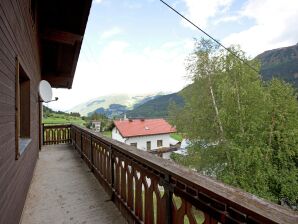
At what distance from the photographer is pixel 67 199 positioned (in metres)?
3.46

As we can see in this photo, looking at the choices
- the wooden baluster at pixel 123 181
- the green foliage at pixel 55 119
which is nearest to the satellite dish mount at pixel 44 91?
the wooden baluster at pixel 123 181

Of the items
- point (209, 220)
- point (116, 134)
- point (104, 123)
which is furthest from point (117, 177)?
point (104, 123)

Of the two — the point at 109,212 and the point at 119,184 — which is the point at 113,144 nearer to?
the point at 119,184

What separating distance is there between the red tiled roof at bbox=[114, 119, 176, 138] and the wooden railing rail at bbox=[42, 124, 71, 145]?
611 inches

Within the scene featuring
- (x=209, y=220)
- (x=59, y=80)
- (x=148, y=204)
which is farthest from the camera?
(x=59, y=80)

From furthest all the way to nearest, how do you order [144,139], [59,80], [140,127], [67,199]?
1. [140,127]
2. [144,139]
3. [59,80]
4. [67,199]

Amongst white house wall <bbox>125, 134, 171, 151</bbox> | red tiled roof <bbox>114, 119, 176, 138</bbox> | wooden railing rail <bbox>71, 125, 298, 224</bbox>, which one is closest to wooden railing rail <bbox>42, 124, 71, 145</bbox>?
wooden railing rail <bbox>71, 125, 298, 224</bbox>

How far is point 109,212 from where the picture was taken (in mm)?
2996

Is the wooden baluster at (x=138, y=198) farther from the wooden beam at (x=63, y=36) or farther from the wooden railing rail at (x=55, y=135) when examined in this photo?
the wooden railing rail at (x=55, y=135)

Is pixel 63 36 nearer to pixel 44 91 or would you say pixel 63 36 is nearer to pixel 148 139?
pixel 44 91

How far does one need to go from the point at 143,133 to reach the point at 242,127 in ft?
50.0

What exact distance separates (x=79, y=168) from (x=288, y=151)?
1042cm

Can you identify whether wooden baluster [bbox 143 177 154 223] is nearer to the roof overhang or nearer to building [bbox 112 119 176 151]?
the roof overhang

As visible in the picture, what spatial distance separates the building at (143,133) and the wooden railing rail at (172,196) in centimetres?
2239
